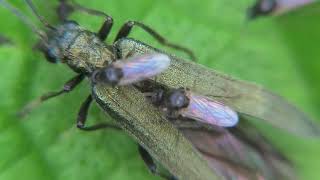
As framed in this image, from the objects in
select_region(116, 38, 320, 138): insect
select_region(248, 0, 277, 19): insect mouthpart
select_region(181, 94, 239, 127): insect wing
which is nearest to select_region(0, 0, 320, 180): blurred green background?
select_region(248, 0, 277, 19): insect mouthpart

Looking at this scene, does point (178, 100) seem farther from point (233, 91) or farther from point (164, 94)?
point (233, 91)

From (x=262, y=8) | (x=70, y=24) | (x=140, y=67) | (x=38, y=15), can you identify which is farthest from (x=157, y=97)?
(x=262, y=8)

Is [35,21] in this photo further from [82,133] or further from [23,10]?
[82,133]

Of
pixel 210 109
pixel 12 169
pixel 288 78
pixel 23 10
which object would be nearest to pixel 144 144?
pixel 210 109

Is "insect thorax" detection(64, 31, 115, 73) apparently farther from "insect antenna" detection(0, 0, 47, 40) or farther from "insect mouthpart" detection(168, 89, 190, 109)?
"insect mouthpart" detection(168, 89, 190, 109)

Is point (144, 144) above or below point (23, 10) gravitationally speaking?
below

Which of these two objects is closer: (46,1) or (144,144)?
(144,144)

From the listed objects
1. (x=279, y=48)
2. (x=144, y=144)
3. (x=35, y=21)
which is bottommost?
(x=144, y=144)

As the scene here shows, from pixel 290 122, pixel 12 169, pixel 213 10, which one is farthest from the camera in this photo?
pixel 213 10

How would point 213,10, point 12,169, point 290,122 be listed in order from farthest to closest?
point 213,10, point 290,122, point 12,169
